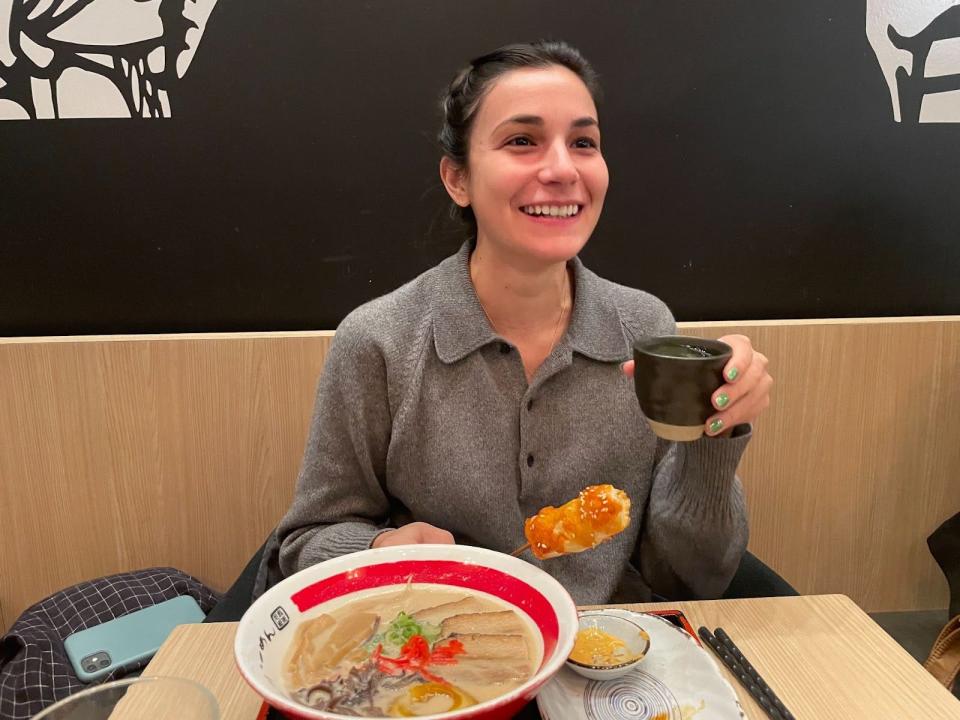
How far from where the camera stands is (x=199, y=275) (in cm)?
231

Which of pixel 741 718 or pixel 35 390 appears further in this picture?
pixel 35 390

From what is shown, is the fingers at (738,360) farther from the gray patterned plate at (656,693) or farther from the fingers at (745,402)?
the gray patterned plate at (656,693)

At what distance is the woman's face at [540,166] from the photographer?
145cm

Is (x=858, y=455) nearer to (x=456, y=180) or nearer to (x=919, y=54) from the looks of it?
(x=919, y=54)

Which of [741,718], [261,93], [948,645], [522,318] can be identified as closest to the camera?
[741,718]

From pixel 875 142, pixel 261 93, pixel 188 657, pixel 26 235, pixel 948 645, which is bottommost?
pixel 948 645

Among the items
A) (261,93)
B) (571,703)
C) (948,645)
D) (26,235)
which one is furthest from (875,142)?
(26,235)

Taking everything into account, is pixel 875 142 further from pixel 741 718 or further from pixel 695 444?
pixel 741 718

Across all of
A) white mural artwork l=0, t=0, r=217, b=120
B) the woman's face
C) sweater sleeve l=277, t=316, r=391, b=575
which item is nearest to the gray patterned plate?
sweater sleeve l=277, t=316, r=391, b=575

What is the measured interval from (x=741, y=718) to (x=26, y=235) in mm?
2391

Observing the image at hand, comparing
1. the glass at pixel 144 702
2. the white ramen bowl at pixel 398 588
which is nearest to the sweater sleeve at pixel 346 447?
the white ramen bowl at pixel 398 588

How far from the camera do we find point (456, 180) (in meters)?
1.67

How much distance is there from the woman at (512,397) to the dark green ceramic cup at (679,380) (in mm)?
359

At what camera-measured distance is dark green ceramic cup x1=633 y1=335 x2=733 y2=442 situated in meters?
1.02
